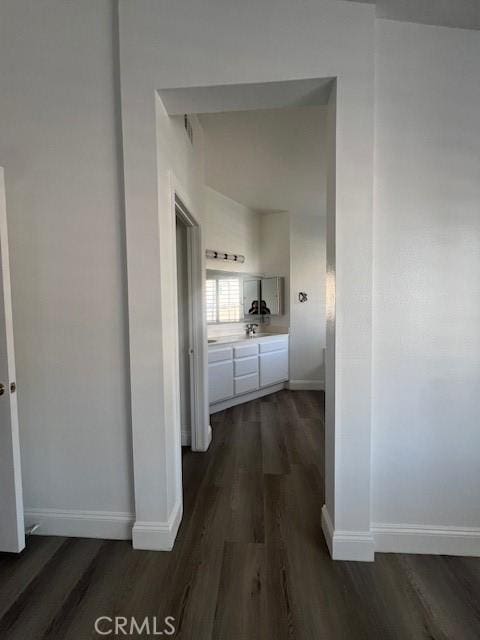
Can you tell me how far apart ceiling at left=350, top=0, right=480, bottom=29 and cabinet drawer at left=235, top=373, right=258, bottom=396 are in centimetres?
337

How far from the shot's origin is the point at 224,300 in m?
4.40

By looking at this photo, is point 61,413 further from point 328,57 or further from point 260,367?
point 260,367

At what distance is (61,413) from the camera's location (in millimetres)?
1670

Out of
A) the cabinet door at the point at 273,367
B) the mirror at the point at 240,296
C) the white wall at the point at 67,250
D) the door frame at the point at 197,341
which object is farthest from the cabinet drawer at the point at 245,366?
the white wall at the point at 67,250

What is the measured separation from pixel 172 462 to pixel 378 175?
1882mm

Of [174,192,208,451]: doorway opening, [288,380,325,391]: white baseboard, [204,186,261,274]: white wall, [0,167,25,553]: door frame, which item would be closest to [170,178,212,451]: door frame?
[174,192,208,451]: doorway opening

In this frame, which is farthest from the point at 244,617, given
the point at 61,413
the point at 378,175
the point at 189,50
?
the point at 189,50

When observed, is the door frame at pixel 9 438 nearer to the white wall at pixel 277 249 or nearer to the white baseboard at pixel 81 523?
the white baseboard at pixel 81 523

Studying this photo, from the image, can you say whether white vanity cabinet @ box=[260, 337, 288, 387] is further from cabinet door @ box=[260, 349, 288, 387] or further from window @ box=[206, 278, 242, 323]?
window @ box=[206, 278, 242, 323]

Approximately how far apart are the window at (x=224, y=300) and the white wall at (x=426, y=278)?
2.90m

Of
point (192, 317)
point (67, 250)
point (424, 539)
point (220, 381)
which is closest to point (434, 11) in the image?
point (67, 250)

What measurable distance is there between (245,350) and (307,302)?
151cm

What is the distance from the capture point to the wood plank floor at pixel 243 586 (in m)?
Answer: 1.20

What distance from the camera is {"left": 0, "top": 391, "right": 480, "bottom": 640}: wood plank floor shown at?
3.92ft
